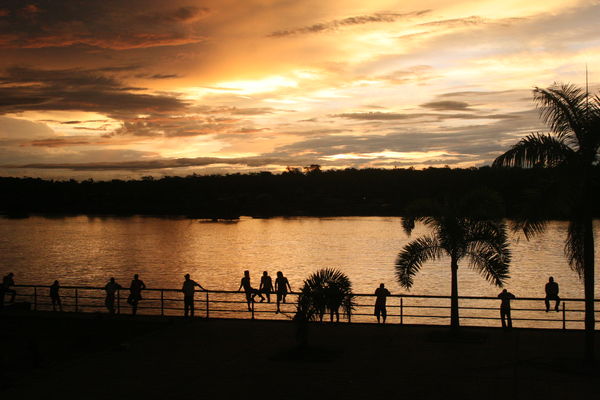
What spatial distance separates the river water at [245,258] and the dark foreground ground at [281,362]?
26.6 m

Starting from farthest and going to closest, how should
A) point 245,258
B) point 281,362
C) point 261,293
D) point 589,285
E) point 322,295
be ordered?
point 245,258, point 261,293, point 322,295, point 281,362, point 589,285

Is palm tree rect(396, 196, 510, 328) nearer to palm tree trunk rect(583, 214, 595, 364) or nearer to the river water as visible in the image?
palm tree trunk rect(583, 214, 595, 364)

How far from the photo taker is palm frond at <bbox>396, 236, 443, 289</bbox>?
18.8 metres

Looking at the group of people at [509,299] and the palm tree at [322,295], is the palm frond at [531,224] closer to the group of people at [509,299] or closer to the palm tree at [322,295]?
the palm tree at [322,295]

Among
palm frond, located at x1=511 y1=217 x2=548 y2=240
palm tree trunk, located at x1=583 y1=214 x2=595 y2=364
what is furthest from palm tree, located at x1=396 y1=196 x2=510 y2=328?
palm frond, located at x1=511 y1=217 x2=548 y2=240

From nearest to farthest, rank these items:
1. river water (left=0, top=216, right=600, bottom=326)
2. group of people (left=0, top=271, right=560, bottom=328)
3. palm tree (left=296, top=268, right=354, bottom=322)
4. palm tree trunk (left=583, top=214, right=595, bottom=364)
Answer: palm tree trunk (left=583, top=214, right=595, bottom=364) → palm tree (left=296, top=268, right=354, bottom=322) → group of people (left=0, top=271, right=560, bottom=328) → river water (left=0, top=216, right=600, bottom=326)

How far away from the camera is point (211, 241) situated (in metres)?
110

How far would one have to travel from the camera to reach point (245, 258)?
81938 millimetres

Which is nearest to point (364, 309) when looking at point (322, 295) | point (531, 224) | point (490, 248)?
point (490, 248)

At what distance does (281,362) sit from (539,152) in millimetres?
8160

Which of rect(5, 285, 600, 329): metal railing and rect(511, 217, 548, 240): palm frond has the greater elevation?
rect(511, 217, 548, 240): palm frond

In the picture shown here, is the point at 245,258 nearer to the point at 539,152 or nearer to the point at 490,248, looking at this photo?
the point at 490,248

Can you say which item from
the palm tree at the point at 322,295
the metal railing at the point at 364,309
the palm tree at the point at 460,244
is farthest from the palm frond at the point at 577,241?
the metal railing at the point at 364,309

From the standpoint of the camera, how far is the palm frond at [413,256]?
18.8m
